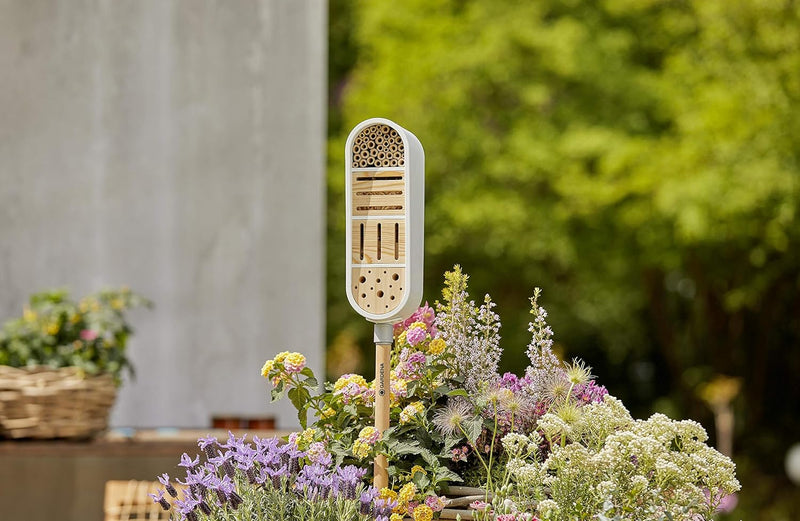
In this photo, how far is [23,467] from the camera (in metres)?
3.02

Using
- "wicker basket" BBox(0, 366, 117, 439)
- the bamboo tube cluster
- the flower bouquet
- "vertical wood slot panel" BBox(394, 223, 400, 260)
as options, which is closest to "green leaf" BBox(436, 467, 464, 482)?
the flower bouquet

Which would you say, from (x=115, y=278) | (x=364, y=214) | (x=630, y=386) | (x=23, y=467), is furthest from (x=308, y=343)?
(x=630, y=386)

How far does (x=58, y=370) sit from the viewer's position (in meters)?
3.03

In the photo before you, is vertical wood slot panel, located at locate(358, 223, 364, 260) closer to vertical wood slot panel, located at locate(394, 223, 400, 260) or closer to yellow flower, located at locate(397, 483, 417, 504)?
vertical wood slot panel, located at locate(394, 223, 400, 260)

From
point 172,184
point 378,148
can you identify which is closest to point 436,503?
point 378,148

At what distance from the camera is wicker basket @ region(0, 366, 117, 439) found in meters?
2.99

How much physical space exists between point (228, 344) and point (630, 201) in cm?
460

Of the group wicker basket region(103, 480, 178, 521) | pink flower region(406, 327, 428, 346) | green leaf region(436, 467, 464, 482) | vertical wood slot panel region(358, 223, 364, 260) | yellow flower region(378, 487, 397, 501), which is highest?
vertical wood slot panel region(358, 223, 364, 260)

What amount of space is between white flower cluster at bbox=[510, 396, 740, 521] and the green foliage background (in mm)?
5922

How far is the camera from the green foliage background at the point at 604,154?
7340mm

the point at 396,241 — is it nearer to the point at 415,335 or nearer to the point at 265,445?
the point at 415,335

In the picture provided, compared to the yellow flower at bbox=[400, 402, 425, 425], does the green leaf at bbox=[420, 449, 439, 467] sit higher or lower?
lower

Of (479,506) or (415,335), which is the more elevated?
(415,335)

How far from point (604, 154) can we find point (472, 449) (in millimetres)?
6387
